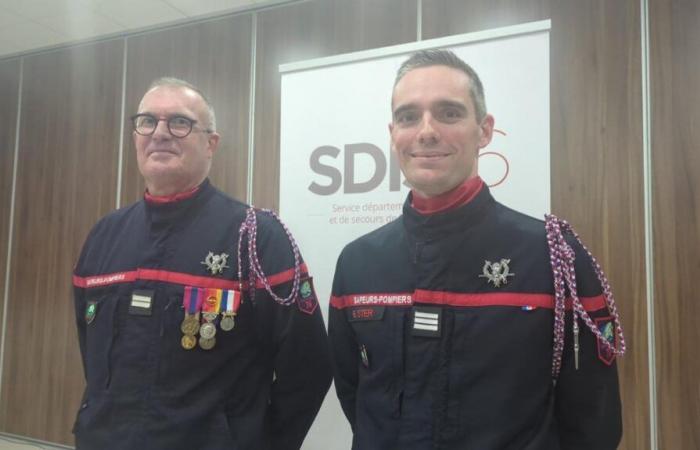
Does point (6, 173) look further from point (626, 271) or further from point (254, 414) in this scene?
point (626, 271)

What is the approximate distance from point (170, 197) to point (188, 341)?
1.45 ft

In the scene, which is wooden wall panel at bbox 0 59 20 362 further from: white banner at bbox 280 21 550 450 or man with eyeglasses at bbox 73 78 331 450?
man with eyeglasses at bbox 73 78 331 450

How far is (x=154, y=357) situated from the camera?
1375mm

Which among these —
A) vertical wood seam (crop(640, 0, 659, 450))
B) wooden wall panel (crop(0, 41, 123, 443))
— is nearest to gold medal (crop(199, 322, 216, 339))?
vertical wood seam (crop(640, 0, 659, 450))

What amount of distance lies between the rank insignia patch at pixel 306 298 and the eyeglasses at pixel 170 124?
0.57 meters

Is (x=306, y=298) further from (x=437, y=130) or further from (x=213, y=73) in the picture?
(x=213, y=73)

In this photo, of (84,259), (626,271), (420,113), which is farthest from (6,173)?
(626,271)

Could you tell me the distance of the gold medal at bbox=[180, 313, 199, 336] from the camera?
1403mm

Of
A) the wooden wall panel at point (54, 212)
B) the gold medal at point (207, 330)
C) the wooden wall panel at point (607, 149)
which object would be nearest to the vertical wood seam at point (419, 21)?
the wooden wall panel at point (607, 149)

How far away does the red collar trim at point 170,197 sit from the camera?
151 cm

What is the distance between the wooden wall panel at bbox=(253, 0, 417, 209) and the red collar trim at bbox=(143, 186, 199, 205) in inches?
58.5

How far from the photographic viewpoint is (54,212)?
12.5 feet

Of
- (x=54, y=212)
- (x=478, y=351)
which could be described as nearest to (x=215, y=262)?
(x=478, y=351)

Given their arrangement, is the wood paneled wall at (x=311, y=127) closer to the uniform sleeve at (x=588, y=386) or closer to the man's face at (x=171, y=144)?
the uniform sleeve at (x=588, y=386)
